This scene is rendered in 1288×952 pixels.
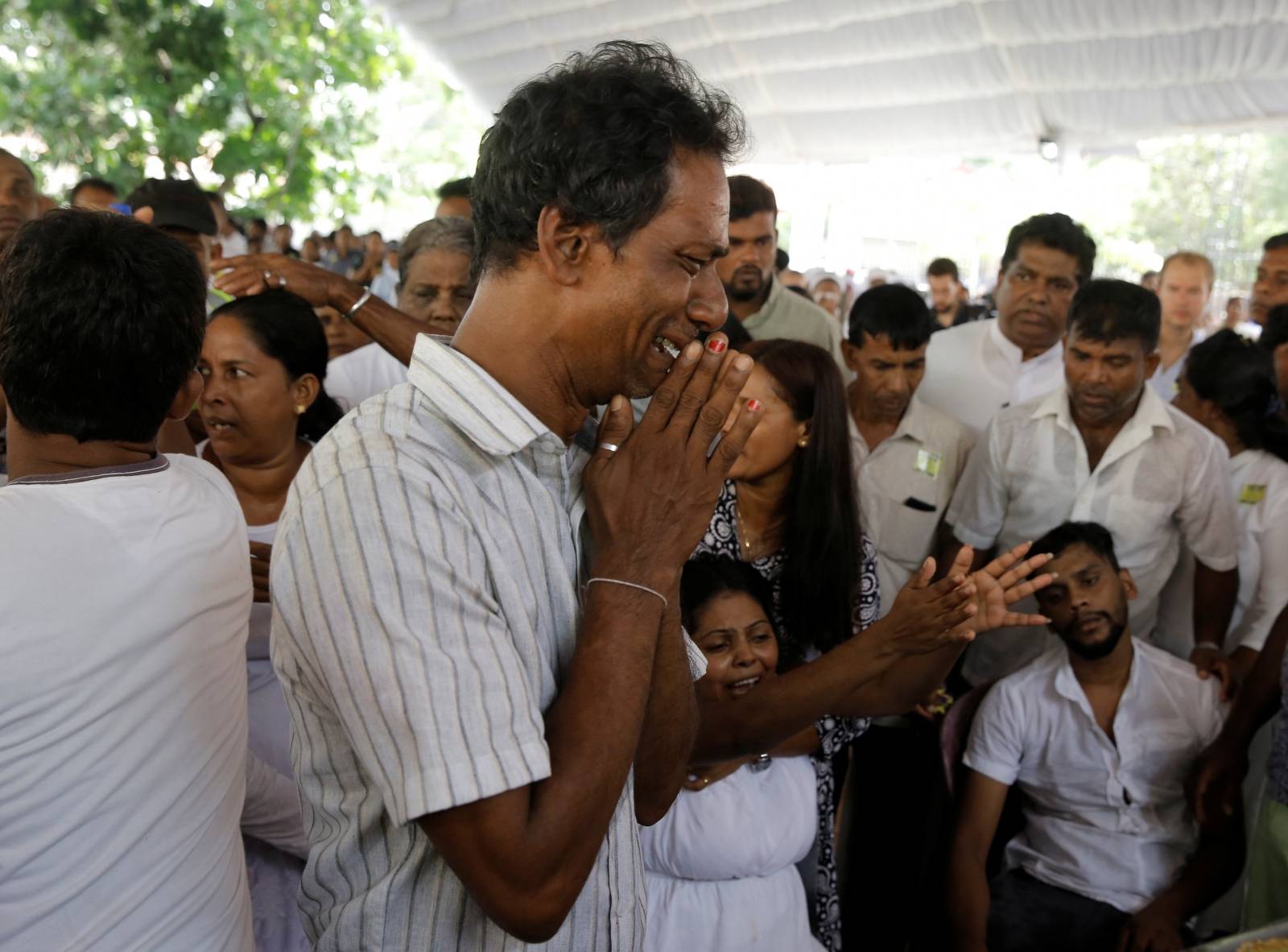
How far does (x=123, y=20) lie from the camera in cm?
1045

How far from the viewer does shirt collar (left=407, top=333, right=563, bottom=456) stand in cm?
115

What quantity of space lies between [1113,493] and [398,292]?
219 cm

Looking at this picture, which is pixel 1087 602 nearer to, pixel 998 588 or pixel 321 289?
pixel 998 588

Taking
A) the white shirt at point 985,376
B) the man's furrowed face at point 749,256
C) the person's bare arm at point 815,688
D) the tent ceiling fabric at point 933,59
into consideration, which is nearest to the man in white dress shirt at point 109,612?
the person's bare arm at point 815,688

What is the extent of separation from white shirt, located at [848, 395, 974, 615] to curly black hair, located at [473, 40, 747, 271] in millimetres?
2219

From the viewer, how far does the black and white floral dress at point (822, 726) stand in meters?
2.52

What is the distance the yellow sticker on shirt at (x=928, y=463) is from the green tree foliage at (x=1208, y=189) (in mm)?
16194

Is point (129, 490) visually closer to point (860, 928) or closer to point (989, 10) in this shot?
point (860, 928)

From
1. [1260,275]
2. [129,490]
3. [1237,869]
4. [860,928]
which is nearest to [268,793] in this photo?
[129,490]

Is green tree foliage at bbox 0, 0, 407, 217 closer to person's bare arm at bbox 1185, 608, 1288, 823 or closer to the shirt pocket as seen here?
the shirt pocket

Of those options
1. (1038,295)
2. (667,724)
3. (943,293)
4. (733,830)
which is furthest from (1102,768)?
(943,293)

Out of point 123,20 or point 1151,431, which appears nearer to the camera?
point 1151,431

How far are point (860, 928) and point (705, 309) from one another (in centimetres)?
242

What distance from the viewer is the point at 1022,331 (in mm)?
3982
